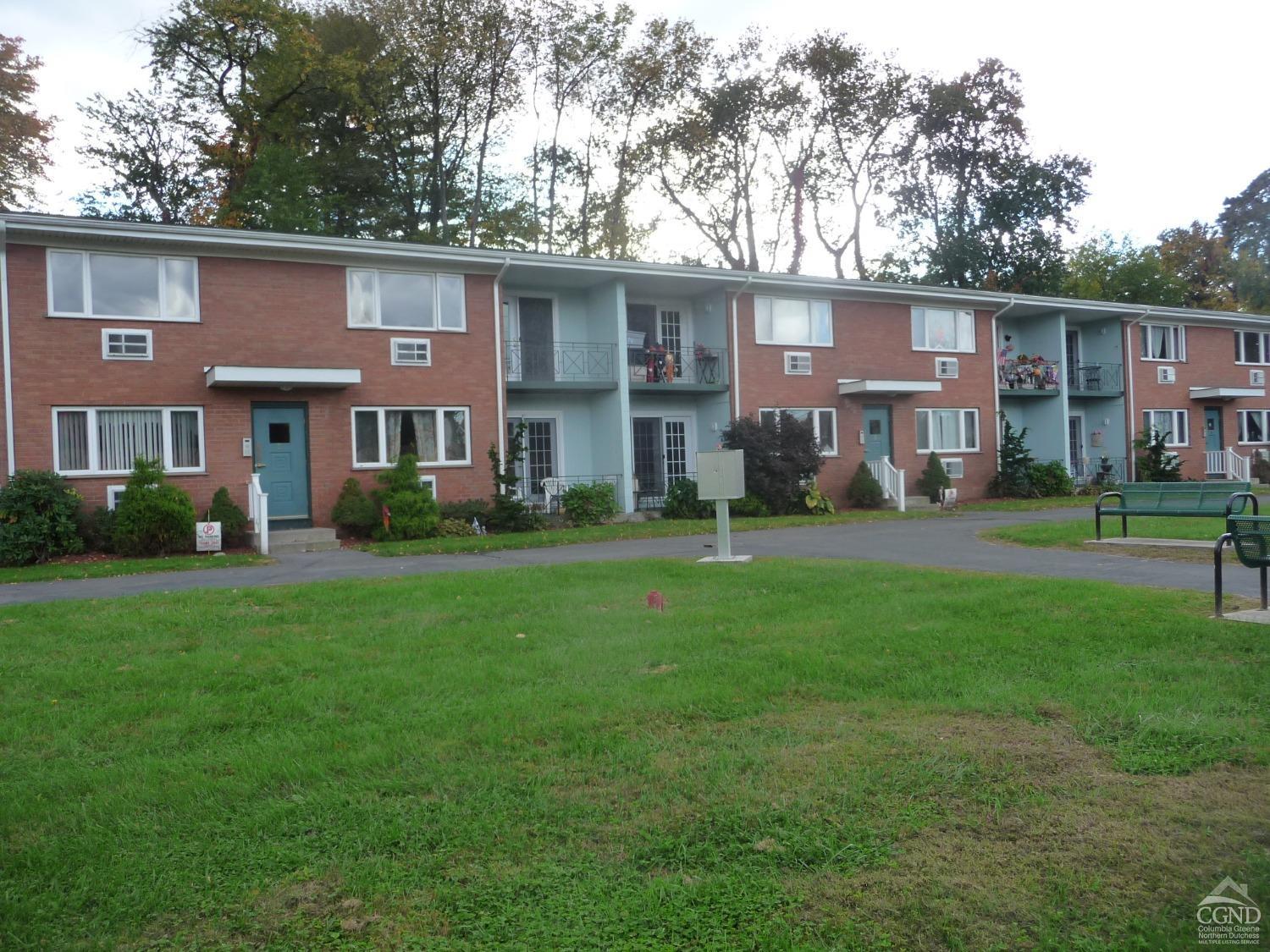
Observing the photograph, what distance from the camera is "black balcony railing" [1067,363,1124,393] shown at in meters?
32.5

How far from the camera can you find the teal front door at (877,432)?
89.6ft

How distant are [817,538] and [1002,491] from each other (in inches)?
557

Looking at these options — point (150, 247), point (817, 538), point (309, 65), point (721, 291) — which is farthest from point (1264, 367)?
point (150, 247)

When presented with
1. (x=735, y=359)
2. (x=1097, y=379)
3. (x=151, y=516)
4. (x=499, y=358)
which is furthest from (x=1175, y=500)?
(x=1097, y=379)

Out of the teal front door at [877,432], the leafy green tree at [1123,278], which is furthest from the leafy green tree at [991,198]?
the teal front door at [877,432]

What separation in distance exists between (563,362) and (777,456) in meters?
5.59

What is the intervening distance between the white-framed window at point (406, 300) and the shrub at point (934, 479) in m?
13.0

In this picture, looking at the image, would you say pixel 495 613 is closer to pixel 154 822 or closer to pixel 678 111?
pixel 154 822

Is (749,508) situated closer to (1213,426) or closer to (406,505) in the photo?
(406,505)

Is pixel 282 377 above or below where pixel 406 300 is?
below

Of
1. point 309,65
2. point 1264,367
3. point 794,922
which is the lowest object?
point 794,922

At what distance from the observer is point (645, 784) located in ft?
14.7

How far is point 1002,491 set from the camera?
94.4 ft

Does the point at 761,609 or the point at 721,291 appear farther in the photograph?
the point at 721,291
